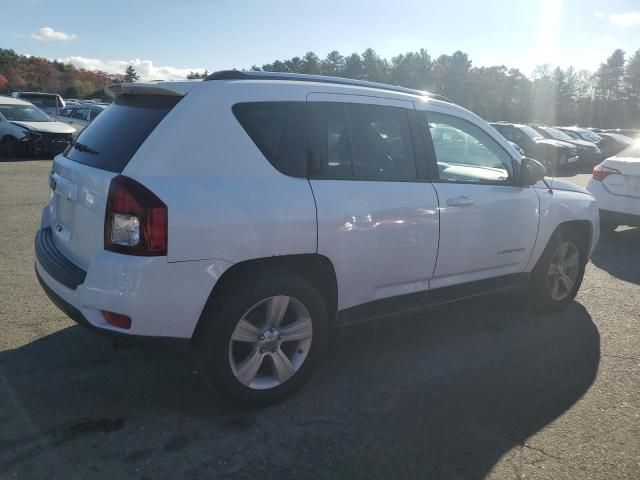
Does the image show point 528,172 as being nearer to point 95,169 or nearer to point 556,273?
point 556,273

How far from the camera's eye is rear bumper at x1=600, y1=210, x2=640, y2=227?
779 cm

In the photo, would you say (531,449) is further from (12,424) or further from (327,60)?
(327,60)

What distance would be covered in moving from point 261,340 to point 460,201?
5.82ft

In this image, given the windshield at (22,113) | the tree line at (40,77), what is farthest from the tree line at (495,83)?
the windshield at (22,113)

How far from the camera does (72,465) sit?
2666mm

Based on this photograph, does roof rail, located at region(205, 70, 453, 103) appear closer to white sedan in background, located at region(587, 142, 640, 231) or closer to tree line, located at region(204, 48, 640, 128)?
white sedan in background, located at region(587, 142, 640, 231)

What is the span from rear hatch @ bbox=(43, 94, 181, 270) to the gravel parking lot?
26.4 inches

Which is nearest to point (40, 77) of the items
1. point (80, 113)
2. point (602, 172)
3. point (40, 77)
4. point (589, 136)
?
point (40, 77)

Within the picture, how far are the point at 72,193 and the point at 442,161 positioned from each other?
254cm

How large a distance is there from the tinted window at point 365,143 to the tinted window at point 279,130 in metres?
0.14

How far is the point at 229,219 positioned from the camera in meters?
2.89

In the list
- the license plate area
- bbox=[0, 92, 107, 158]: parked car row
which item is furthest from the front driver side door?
bbox=[0, 92, 107, 158]: parked car row

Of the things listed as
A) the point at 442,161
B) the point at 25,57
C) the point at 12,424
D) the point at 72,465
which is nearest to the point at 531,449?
the point at 442,161

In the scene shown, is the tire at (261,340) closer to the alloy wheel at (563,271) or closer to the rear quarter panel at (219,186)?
the rear quarter panel at (219,186)
